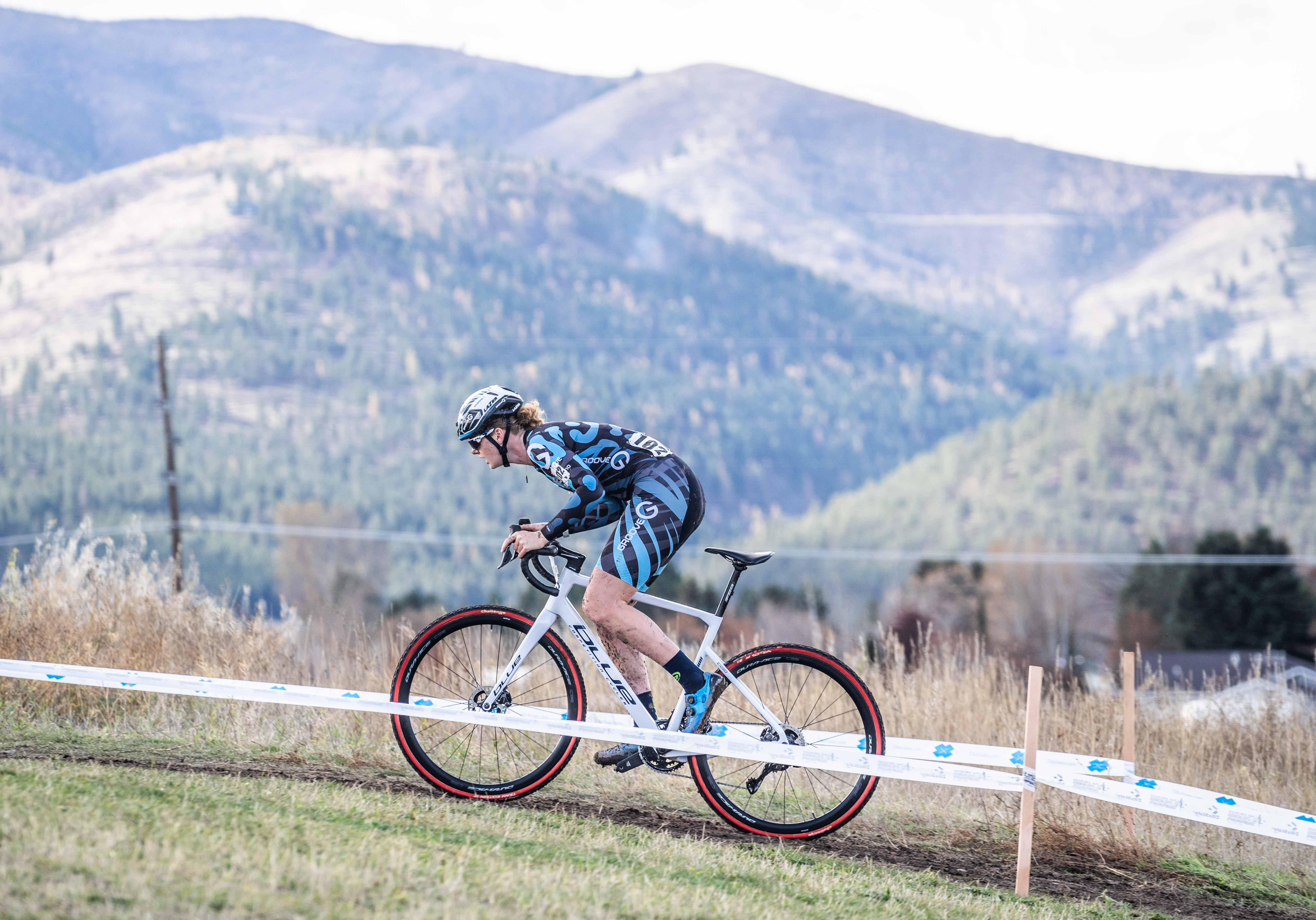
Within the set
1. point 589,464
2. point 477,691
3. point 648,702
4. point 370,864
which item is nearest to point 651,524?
point 589,464

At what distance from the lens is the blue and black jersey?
21.0 ft

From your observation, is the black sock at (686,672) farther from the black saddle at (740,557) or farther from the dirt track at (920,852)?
the dirt track at (920,852)

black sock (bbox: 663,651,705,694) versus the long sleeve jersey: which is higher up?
the long sleeve jersey

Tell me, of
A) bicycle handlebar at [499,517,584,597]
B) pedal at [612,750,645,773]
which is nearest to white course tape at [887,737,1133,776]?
pedal at [612,750,645,773]

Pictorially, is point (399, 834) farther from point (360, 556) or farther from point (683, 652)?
point (360, 556)

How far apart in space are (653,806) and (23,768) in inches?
131

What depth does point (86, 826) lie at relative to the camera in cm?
511

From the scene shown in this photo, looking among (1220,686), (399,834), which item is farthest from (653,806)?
(1220,686)

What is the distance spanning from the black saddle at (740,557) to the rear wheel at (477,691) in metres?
0.96

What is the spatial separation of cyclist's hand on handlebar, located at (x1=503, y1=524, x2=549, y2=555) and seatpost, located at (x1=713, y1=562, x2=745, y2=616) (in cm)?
94

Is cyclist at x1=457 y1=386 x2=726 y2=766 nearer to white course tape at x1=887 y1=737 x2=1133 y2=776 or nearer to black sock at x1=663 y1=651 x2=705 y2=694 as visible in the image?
black sock at x1=663 y1=651 x2=705 y2=694

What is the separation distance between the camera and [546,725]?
655cm

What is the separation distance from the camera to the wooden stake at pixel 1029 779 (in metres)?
6.29

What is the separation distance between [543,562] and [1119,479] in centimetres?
15402
